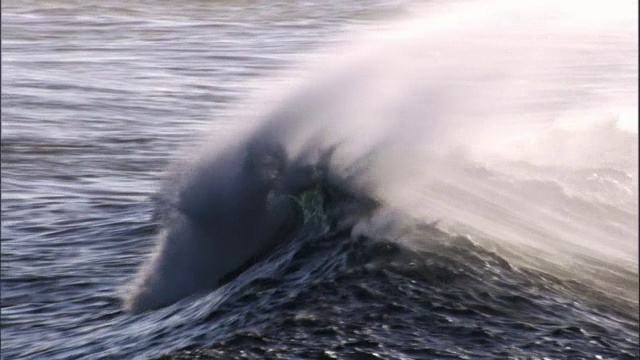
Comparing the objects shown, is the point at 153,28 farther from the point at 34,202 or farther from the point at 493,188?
the point at 493,188

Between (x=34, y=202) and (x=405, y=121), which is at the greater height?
(x=405, y=121)

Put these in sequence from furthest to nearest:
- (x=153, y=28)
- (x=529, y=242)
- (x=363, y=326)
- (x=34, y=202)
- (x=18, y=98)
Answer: (x=153, y=28) < (x=18, y=98) < (x=34, y=202) < (x=529, y=242) < (x=363, y=326)

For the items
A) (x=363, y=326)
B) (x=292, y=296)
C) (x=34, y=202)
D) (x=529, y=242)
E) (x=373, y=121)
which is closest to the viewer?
(x=363, y=326)

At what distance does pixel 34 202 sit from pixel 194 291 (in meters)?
4.52

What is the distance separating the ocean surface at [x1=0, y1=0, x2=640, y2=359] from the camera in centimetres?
676

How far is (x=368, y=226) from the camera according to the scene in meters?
7.73

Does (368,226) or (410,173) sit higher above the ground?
(410,173)

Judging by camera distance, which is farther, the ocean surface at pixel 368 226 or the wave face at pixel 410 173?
the wave face at pixel 410 173

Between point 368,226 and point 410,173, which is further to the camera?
point 410,173

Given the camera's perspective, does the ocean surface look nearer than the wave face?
Yes

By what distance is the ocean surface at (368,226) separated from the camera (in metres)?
6.76

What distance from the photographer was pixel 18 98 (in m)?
18.2

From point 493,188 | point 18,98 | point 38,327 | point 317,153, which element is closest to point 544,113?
point 493,188

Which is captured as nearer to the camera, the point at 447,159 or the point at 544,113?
the point at 447,159
